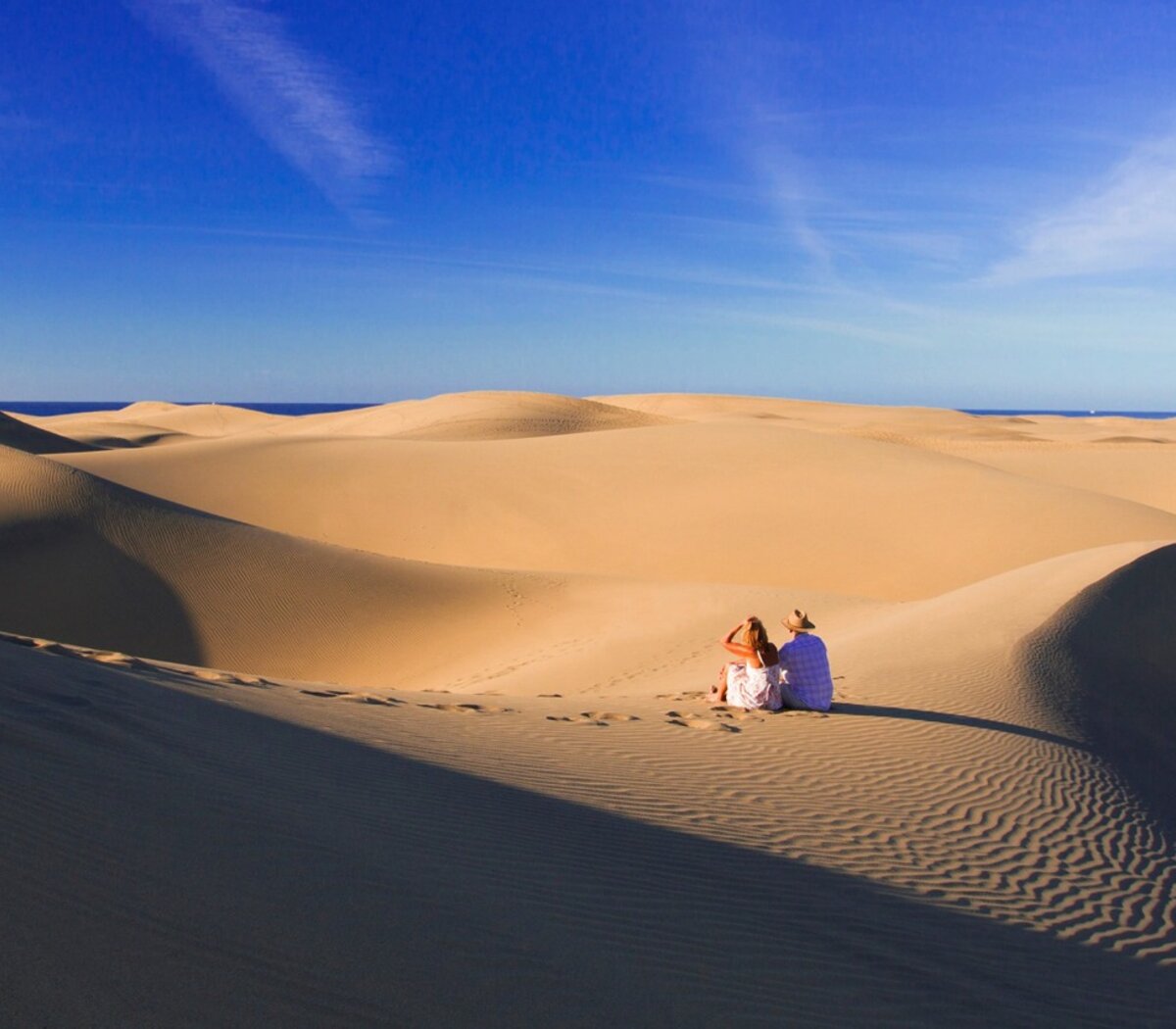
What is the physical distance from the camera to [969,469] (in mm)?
29516

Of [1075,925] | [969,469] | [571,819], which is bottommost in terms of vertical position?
[1075,925]

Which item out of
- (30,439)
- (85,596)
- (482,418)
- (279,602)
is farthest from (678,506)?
(482,418)

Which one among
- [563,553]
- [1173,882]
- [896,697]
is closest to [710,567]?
[563,553]

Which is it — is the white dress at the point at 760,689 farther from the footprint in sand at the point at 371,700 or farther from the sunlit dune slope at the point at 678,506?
the sunlit dune slope at the point at 678,506

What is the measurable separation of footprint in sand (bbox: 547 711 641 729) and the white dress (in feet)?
3.47

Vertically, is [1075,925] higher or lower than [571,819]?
lower

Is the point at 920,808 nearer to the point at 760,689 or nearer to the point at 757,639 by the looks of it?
the point at 757,639

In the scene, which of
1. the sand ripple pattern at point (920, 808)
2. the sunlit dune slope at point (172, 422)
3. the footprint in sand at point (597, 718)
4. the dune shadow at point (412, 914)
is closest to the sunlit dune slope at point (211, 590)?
the footprint in sand at point (597, 718)

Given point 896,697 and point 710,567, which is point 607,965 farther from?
point 710,567

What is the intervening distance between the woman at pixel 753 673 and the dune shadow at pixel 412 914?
3.35m

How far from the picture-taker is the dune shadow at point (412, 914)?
2865 mm

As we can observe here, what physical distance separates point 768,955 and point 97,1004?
8.29 ft

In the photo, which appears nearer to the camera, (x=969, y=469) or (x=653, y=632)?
(x=653, y=632)

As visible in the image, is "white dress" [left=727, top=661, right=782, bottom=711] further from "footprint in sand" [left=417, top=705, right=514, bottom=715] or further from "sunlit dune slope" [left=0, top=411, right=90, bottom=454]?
"sunlit dune slope" [left=0, top=411, right=90, bottom=454]
